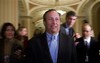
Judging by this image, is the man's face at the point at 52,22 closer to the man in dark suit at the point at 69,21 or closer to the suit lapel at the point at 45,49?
the suit lapel at the point at 45,49

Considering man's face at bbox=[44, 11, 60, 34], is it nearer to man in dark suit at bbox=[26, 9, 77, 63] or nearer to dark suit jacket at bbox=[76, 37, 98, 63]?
man in dark suit at bbox=[26, 9, 77, 63]

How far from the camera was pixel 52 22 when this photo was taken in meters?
3.02

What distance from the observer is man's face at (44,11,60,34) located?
300 cm

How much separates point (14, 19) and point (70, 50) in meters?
5.81

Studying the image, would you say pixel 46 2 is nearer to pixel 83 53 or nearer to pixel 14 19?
pixel 14 19

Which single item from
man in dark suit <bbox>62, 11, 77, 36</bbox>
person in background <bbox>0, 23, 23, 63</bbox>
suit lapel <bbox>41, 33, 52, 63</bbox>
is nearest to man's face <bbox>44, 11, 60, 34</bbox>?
suit lapel <bbox>41, 33, 52, 63</bbox>

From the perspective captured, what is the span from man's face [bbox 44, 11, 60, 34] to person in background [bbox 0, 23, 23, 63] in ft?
3.67

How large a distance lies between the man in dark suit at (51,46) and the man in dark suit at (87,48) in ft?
3.68

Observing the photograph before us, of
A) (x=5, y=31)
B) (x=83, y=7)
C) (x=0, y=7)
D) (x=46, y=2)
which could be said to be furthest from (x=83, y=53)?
(x=46, y=2)

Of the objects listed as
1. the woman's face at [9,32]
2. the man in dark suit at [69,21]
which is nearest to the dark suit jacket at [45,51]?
the woman's face at [9,32]

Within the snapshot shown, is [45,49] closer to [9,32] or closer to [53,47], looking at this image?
[53,47]

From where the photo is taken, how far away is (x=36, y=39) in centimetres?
313

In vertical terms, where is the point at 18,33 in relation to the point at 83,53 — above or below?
above

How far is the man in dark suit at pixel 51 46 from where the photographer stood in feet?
9.92
